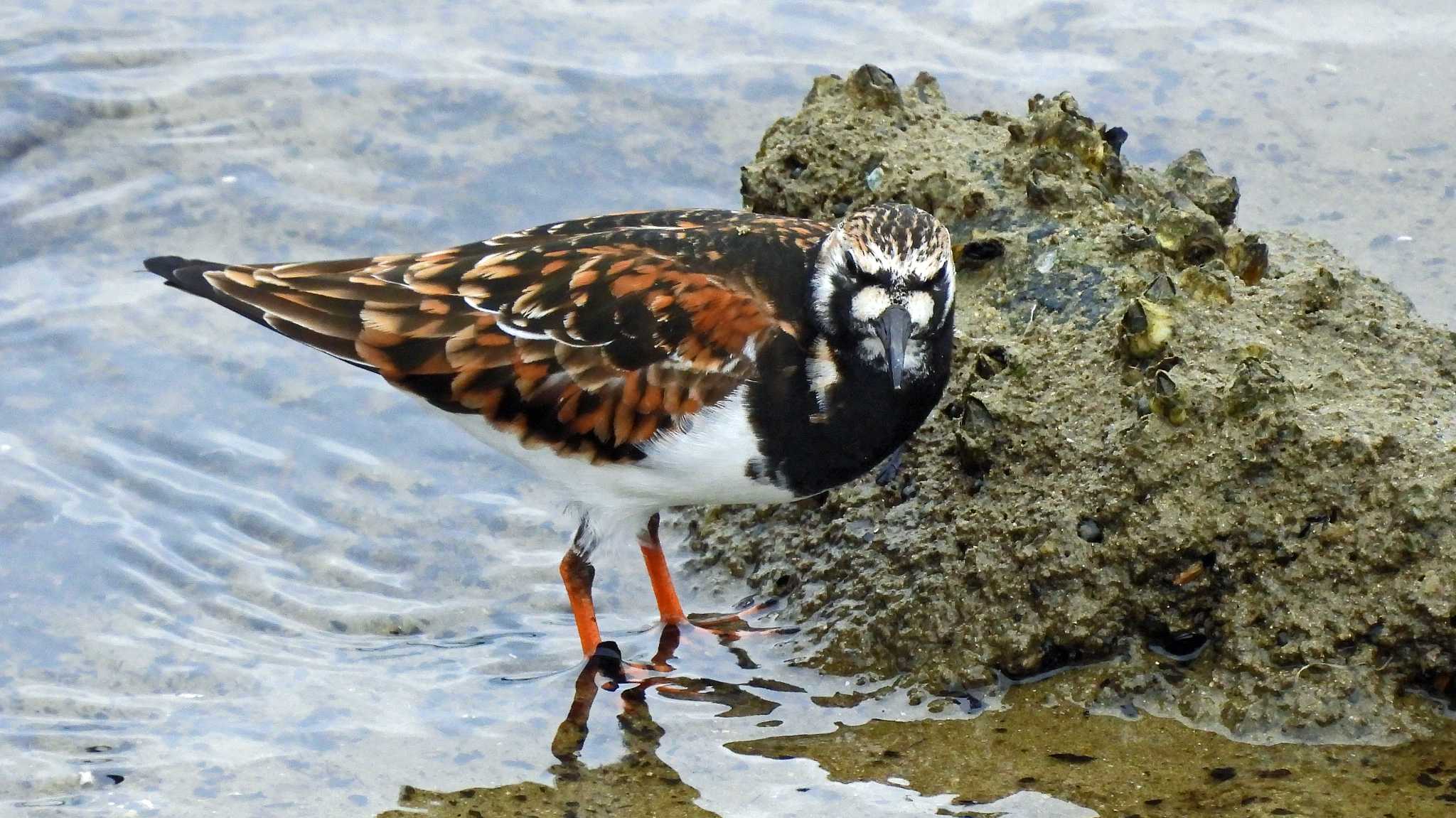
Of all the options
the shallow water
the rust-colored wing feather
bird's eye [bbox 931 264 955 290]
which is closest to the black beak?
bird's eye [bbox 931 264 955 290]

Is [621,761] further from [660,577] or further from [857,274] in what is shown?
[857,274]

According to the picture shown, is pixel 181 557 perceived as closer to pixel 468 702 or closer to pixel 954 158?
pixel 468 702

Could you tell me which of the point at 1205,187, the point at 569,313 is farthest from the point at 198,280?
the point at 1205,187

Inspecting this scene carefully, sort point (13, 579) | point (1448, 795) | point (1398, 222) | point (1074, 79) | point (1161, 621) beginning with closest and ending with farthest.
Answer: point (1448, 795) < point (1161, 621) < point (13, 579) < point (1398, 222) < point (1074, 79)

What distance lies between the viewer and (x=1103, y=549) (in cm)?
440

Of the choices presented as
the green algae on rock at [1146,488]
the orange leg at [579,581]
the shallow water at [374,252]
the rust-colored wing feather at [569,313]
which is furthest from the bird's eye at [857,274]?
the orange leg at [579,581]

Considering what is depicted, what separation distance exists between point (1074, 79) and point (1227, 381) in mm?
4172

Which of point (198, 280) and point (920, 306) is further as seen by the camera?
point (198, 280)

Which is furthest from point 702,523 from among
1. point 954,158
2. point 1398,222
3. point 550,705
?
point 1398,222

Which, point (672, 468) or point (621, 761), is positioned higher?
point (672, 468)

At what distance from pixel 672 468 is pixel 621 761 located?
860 mm

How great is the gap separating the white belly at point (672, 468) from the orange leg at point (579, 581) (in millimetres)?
163

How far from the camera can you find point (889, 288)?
4.33 metres

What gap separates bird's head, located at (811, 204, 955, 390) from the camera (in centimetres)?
429
